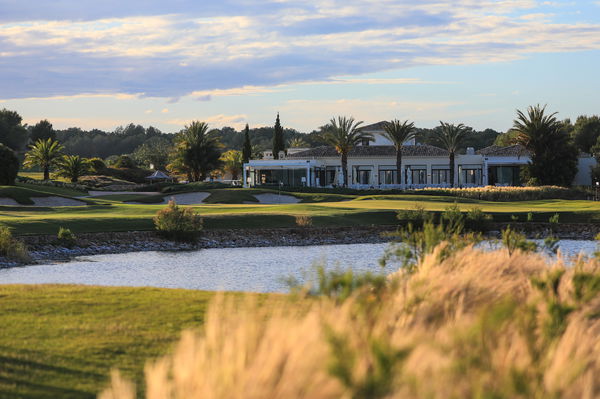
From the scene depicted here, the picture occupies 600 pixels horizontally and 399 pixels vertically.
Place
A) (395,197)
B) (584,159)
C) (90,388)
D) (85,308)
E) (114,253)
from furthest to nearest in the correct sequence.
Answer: (584,159), (395,197), (114,253), (85,308), (90,388)

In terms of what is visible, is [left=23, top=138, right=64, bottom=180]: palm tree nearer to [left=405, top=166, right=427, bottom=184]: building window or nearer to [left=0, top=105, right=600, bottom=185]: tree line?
[left=0, top=105, right=600, bottom=185]: tree line

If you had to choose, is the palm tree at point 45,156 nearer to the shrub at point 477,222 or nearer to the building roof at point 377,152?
the building roof at point 377,152

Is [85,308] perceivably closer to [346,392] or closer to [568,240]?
[346,392]

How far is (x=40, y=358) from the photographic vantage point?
10109 millimetres

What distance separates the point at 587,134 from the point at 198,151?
52.9 metres

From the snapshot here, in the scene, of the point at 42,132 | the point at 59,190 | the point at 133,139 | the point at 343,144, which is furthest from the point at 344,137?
the point at 133,139

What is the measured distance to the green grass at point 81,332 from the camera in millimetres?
9242

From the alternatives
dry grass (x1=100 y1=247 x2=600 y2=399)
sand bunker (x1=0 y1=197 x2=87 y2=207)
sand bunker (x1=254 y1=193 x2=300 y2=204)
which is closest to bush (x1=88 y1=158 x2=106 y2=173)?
sand bunker (x1=254 y1=193 x2=300 y2=204)

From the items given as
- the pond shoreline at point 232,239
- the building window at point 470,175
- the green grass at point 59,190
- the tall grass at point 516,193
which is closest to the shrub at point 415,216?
the pond shoreline at point 232,239

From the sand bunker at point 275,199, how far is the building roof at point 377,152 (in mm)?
22079

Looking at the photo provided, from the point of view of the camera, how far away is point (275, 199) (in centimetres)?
6272

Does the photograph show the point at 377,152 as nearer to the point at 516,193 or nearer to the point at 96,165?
the point at 516,193

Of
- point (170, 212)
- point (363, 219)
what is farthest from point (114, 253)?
point (363, 219)

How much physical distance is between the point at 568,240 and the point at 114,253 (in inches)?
861
